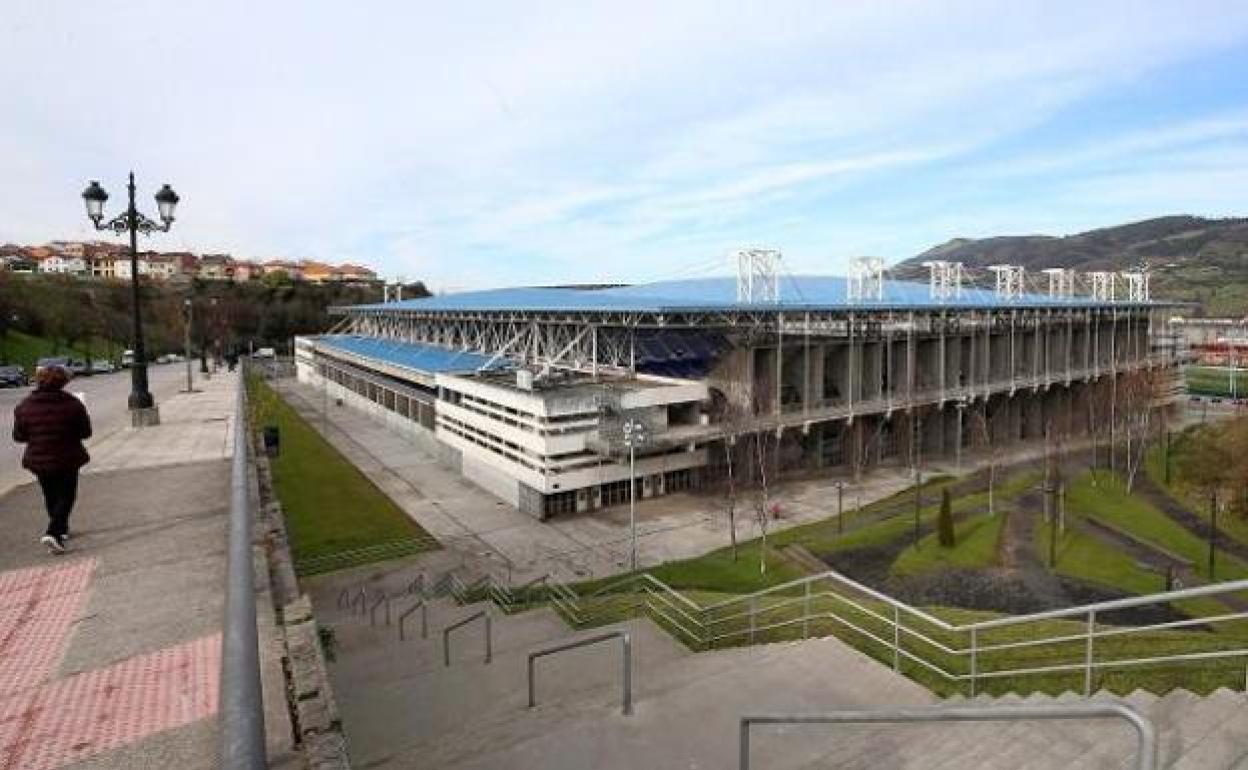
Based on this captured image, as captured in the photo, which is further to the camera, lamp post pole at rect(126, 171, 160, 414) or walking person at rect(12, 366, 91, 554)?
lamp post pole at rect(126, 171, 160, 414)

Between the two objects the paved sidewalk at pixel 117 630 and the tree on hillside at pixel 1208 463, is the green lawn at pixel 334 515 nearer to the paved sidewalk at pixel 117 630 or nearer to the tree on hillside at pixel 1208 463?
the paved sidewalk at pixel 117 630

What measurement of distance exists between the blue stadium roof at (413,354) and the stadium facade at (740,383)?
381 millimetres

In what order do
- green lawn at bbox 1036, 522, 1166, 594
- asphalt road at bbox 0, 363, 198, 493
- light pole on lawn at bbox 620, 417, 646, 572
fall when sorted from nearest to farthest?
asphalt road at bbox 0, 363, 198, 493
green lawn at bbox 1036, 522, 1166, 594
light pole on lawn at bbox 620, 417, 646, 572

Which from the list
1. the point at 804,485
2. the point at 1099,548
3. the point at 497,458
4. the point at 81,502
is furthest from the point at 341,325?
the point at 81,502

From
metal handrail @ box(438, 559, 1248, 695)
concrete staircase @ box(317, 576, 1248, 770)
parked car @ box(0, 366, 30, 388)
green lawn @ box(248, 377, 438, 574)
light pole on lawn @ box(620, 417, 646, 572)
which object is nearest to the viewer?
concrete staircase @ box(317, 576, 1248, 770)

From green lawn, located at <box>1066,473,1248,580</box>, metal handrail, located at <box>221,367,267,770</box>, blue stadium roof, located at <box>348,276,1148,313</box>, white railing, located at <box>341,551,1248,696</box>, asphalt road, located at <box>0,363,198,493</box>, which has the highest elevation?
blue stadium roof, located at <box>348,276,1148,313</box>

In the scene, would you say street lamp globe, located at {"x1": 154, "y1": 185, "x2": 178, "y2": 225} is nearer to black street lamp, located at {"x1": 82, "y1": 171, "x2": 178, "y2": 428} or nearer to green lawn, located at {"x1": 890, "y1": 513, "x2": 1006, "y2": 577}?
black street lamp, located at {"x1": 82, "y1": 171, "x2": 178, "y2": 428}

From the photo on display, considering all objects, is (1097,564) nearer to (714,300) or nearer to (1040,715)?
(714,300)

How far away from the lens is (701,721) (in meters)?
7.06

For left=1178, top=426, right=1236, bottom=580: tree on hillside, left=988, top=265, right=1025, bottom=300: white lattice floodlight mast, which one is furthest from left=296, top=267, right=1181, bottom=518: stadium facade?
left=1178, top=426, right=1236, bottom=580: tree on hillside

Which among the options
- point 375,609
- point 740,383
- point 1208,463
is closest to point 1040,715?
point 375,609

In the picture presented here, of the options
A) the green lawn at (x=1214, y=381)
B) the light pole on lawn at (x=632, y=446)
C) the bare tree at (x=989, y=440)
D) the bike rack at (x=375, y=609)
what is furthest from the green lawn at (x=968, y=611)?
the green lawn at (x=1214, y=381)

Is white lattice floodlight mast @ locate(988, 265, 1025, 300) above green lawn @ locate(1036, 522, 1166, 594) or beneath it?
above

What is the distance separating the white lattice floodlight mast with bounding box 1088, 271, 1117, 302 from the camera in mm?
71194
